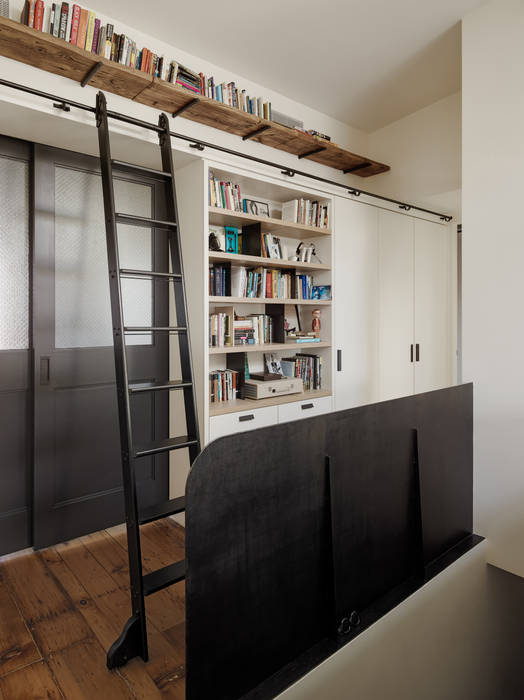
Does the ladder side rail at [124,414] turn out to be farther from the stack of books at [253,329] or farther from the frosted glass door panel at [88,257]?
the stack of books at [253,329]

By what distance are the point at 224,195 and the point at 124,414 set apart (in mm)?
1635

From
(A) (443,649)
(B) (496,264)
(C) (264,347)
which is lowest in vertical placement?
(A) (443,649)

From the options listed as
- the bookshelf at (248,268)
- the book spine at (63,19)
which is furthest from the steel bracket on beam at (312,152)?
the book spine at (63,19)

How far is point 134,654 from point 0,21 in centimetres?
259

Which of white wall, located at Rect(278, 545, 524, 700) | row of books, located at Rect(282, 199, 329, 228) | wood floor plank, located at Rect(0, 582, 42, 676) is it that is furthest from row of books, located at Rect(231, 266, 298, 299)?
wood floor plank, located at Rect(0, 582, 42, 676)

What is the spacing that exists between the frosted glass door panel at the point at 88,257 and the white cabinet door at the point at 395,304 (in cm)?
197

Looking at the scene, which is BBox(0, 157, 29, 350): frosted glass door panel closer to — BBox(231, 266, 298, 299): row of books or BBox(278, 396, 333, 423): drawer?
BBox(231, 266, 298, 299): row of books

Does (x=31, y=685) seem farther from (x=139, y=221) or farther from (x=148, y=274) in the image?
(x=139, y=221)

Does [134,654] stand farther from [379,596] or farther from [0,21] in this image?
[0,21]

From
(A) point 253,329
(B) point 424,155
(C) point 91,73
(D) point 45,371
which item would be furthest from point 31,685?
(B) point 424,155

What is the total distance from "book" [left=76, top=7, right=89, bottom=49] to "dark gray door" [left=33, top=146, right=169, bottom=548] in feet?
1.92

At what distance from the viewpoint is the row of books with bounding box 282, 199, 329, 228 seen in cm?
331

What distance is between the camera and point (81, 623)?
1979 mm

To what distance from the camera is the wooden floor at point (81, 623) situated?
1.65 m
